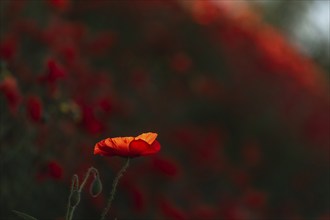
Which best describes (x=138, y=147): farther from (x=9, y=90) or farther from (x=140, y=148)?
(x=9, y=90)

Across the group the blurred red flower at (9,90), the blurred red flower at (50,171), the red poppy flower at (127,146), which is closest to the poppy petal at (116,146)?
the red poppy flower at (127,146)

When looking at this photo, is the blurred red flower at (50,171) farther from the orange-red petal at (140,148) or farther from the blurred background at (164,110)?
the orange-red petal at (140,148)

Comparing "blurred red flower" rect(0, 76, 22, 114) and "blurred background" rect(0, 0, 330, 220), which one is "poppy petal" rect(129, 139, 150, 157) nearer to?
"blurred background" rect(0, 0, 330, 220)

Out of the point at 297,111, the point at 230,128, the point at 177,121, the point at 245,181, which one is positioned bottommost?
the point at 245,181

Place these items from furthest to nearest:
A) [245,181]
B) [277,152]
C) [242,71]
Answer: [242,71], [277,152], [245,181]

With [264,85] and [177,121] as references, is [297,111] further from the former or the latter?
[177,121]

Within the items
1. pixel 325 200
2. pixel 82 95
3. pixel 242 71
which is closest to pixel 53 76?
pixel 82 95

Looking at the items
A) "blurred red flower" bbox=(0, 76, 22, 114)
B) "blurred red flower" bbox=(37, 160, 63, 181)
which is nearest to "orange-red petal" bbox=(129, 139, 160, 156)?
"blurred red flower" bbox=(37, 160, 63, 181)

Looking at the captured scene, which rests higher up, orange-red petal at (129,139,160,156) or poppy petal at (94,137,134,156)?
orange-red petal at (129,139,160,156)
